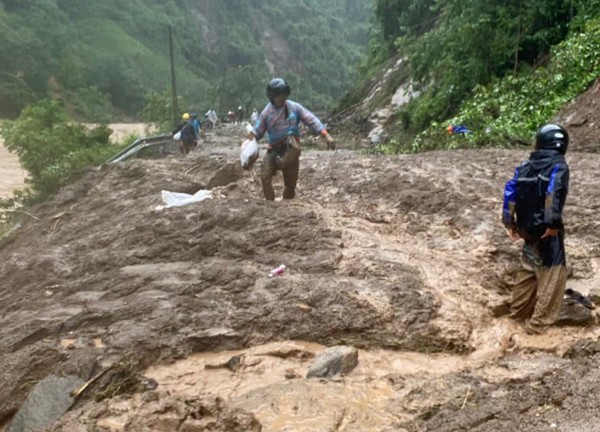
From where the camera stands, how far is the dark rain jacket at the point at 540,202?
4371mm

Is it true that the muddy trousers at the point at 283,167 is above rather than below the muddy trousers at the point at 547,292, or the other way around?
above

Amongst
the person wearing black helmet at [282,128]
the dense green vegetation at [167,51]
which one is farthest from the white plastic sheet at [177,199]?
the dense green vegetation at [167,51]

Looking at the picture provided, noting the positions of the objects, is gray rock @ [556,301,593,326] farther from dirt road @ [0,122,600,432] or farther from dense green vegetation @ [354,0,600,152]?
dense green vegetation @ [354,0,600,152]

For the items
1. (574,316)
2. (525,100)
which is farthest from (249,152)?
(525,100)

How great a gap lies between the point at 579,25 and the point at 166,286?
11.6 meters

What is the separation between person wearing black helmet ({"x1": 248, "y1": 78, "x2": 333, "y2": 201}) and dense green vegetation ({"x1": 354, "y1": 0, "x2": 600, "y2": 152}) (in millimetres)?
4624

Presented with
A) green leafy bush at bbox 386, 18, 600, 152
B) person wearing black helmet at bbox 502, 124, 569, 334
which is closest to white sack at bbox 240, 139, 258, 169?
person wearing black helmet at bbox 502, 124, 569, 334

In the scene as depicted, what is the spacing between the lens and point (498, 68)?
1499 cm

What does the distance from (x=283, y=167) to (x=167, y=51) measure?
81452 millimetres

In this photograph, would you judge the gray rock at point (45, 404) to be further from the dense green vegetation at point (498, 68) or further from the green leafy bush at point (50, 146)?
the green leafy bush at point (50, 146)

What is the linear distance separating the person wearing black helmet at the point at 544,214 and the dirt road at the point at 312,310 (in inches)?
9.0

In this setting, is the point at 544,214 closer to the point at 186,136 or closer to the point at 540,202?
the point at 540,202

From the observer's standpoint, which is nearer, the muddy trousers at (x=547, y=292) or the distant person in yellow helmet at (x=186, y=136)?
the muddy trousers at (x=547, y=292)

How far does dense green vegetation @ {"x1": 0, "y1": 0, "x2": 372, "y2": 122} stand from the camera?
53188 mm
